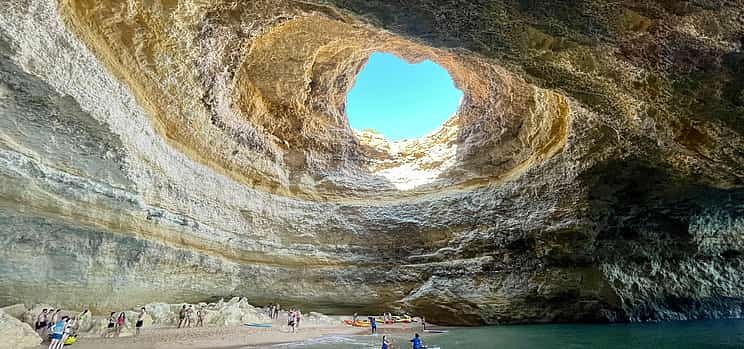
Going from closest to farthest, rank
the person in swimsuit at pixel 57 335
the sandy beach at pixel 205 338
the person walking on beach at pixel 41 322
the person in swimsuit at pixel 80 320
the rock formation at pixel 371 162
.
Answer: the rock formation at pixel 371 162 → the person in swimsuit at pixel 57 335 → the person walking on beach at pixel 41 322 → the sandy beach at pixel 205 338 → the person in swimsuit at pixel 80 320

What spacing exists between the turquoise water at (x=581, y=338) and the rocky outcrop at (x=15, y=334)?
5418 mm

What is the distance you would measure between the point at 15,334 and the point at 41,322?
1.08m

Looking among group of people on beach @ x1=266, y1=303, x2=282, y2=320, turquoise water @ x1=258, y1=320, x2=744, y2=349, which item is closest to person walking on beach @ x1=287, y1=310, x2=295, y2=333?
group of people on beach @ x1=266, y1=303, x2=282, y2=320

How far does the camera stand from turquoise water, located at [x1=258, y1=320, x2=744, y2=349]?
1104 centimetres

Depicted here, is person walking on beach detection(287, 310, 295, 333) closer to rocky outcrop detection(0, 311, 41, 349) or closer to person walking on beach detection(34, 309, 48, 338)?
person walking on beach detection(34, 309, 48, 338)

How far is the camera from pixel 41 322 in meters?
9.65

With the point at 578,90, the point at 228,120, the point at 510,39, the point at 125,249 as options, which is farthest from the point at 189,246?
the point at 578,90

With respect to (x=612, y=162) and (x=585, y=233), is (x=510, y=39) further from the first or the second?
(x=585, y=233)

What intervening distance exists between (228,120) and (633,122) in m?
11.1

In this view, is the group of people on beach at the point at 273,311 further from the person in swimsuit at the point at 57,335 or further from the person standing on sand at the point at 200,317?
the person in swimsuit at the point at 57,335

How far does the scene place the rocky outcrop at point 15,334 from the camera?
8.38 metres

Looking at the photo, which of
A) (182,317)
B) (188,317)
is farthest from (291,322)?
(182,317)

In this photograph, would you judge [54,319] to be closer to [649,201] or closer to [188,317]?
[188,317]

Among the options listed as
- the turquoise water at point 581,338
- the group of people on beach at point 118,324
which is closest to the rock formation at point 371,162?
the group of people on beach at point 118,324
